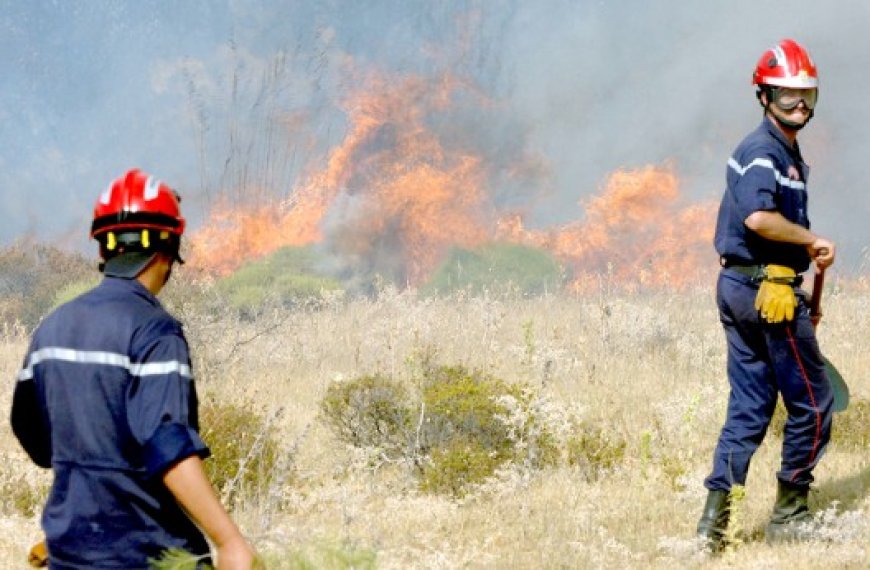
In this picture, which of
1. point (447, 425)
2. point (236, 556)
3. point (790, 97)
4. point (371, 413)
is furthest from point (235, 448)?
point (236, 556)

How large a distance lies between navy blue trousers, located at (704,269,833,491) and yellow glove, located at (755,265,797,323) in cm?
8

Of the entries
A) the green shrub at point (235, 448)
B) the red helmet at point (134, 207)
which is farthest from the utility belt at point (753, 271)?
the red helmet at point (134, 207)

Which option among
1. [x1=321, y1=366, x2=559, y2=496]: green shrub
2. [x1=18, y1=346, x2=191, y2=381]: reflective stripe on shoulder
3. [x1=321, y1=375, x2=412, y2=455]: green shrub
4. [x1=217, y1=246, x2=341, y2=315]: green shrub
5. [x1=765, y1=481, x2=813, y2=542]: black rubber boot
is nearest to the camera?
[x1=18, y1=346, x2=191, y2=381]: reflective stripe on shoulder

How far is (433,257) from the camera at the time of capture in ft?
85.0

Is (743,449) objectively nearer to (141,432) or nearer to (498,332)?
(141,432)

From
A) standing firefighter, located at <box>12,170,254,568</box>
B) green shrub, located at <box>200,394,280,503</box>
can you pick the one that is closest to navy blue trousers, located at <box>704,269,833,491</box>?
green shrub, located at <box>200,394,280,503</box>

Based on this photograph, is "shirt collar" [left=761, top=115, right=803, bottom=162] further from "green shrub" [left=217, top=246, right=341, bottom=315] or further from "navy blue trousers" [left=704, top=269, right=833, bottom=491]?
"green shrub" [left=217, top=246, right=341, bottom=315]

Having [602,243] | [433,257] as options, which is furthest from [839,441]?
[433,257]

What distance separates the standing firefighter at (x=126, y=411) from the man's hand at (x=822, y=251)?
3242 millimetres

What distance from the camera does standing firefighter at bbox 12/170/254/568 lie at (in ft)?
9.11

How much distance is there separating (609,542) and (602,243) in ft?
59.2

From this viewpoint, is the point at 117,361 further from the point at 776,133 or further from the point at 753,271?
the point at 776,133

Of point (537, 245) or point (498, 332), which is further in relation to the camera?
point (537, 245)

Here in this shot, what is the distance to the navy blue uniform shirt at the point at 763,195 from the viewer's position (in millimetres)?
5320
